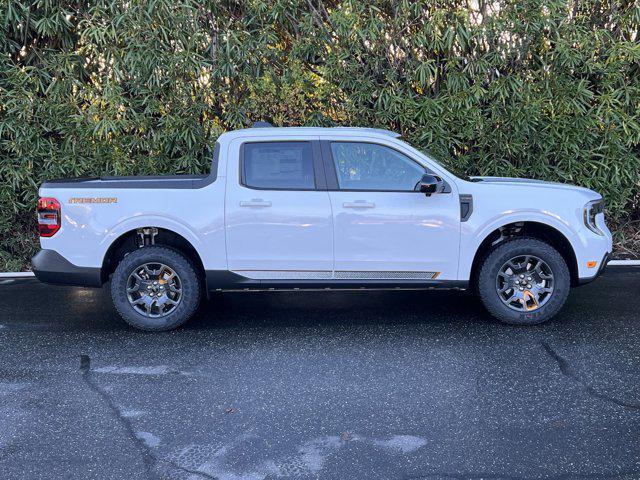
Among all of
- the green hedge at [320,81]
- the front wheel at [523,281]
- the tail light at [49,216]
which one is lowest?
the front wheel at [523,281]

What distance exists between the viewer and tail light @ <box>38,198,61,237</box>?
5801 mm

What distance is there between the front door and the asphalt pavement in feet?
1.78

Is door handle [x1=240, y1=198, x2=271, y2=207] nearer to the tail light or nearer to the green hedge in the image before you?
the tail light

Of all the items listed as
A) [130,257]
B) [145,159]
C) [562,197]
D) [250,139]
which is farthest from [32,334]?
[562,197]

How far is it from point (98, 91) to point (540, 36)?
5382mm

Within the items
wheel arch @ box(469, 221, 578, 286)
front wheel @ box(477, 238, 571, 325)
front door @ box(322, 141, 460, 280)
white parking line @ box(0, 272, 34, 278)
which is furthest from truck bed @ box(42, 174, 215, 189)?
white parking line @ box(0, 272, 34, 278)

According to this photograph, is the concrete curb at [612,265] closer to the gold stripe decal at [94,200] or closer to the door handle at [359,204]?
the gold stripe decal at [94,200]

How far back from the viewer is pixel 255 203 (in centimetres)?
578

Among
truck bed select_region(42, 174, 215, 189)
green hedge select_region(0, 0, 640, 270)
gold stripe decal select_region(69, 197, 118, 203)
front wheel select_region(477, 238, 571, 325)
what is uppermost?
green hedge select_region(0, 0, 640, 270)

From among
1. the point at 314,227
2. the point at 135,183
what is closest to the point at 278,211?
the point at 314,227

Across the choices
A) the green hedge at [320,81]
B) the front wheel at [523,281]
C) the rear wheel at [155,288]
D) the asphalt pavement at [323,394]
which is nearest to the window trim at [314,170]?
the rear wheel at [155,288]

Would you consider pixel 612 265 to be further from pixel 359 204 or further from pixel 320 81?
pixel 359 204

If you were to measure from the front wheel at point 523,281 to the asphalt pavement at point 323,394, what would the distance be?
0.16 m

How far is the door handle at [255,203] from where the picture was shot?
227 inches
